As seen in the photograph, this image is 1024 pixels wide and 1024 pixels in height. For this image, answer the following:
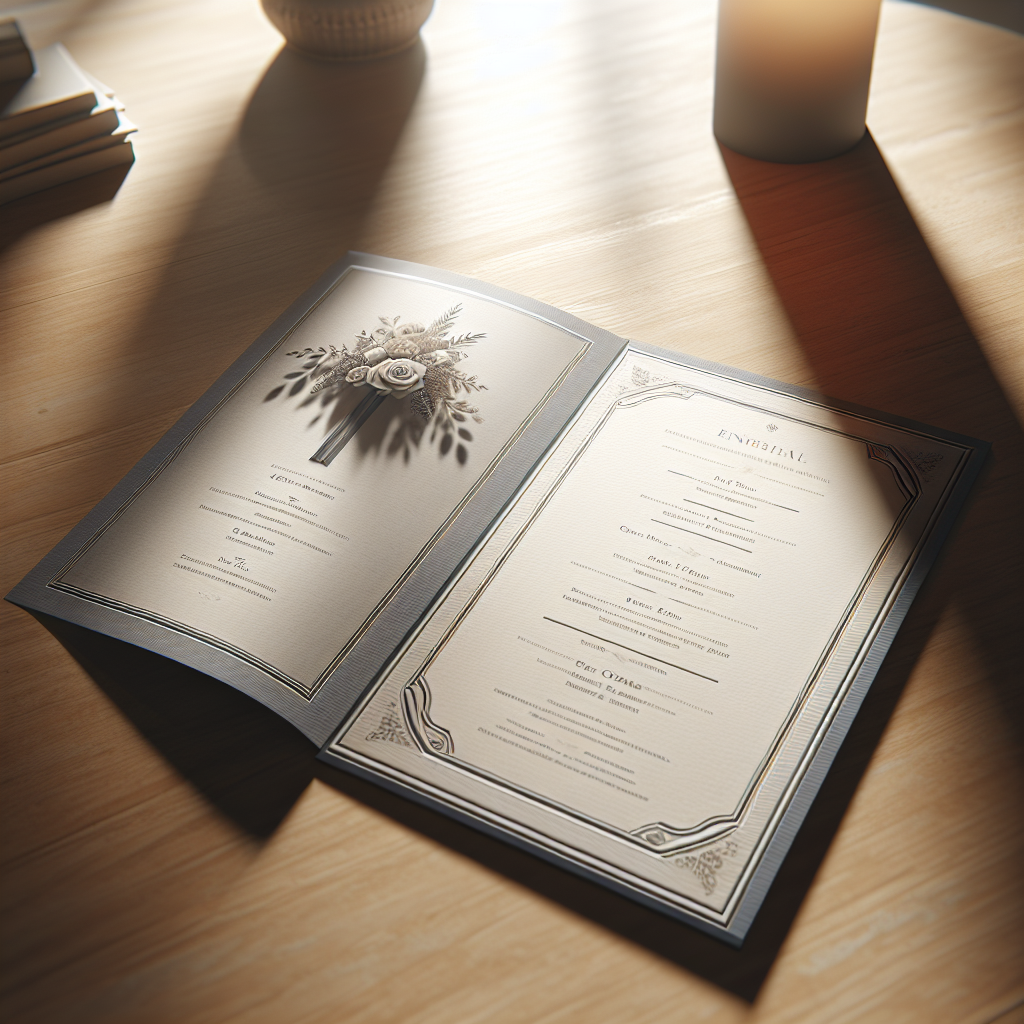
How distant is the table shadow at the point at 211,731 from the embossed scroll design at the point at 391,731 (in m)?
0.04

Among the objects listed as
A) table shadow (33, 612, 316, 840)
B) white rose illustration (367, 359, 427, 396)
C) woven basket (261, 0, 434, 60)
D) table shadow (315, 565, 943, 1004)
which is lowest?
table shadow (33, 612, 316, 840)

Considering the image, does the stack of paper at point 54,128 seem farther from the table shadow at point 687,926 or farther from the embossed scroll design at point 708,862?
the embossed scroll design at point 708,862

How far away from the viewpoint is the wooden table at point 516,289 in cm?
46

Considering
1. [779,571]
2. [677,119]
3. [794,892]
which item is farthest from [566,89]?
[794,892]

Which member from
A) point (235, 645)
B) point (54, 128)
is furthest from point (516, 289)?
point (54, 128)

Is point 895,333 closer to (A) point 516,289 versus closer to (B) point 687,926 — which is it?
(A) point 516,289

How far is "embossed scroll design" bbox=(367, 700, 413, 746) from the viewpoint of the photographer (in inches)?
21.0

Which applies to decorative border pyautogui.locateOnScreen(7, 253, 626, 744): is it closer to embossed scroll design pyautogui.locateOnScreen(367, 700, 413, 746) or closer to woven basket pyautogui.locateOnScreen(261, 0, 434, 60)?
embossed scroll design pyautogui.locateOnScreen(367, 700, 413, 746)

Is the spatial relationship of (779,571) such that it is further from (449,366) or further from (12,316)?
(12,316)

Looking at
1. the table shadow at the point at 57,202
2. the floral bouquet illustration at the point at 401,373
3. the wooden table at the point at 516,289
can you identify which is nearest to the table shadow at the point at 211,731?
the wooden table at the point at 516,289

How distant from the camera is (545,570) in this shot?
61 centimetres

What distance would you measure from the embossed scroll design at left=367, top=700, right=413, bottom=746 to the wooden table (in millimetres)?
33

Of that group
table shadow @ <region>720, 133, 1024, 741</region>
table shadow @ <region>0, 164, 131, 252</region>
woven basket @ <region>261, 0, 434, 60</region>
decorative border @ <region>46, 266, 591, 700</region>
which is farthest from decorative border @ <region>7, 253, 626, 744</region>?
woven basket @ <region>261, 0, 434, 60</region>

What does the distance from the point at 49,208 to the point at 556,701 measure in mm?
787
